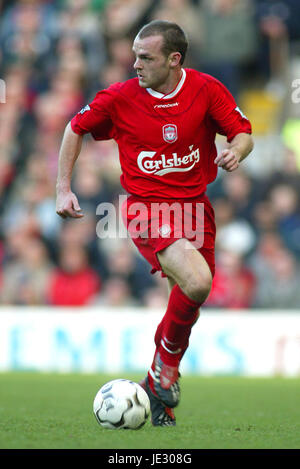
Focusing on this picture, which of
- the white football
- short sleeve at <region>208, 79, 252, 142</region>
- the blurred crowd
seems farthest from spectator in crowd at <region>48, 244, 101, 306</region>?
the white football

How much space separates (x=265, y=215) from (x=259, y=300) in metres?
1.01

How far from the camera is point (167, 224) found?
19.2 ft

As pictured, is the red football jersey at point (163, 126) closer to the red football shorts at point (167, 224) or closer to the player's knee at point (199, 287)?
the red football shorts at point (167, 224)

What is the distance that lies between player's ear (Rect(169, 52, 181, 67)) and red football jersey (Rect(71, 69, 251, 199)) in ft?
0.45

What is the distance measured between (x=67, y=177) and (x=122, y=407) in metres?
1.47

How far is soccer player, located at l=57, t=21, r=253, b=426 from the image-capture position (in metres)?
5.83

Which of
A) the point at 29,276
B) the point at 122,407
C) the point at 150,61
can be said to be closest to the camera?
the point at 122,407

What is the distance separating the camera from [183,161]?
19.7 ft

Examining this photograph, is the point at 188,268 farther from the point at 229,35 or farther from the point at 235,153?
the point at 229,35

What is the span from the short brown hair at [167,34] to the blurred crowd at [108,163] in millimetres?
5353

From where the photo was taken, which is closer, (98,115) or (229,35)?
(98,115)

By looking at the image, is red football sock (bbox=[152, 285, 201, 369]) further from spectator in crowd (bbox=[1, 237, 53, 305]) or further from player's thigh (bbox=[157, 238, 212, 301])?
spectator in crowd (bbox=[1, 237, 53, 305])

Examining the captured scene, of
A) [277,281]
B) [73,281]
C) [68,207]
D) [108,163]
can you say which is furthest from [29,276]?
[68,207]

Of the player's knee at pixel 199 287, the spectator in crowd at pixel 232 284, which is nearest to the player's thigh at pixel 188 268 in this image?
the player's knee at pixel 199 287
